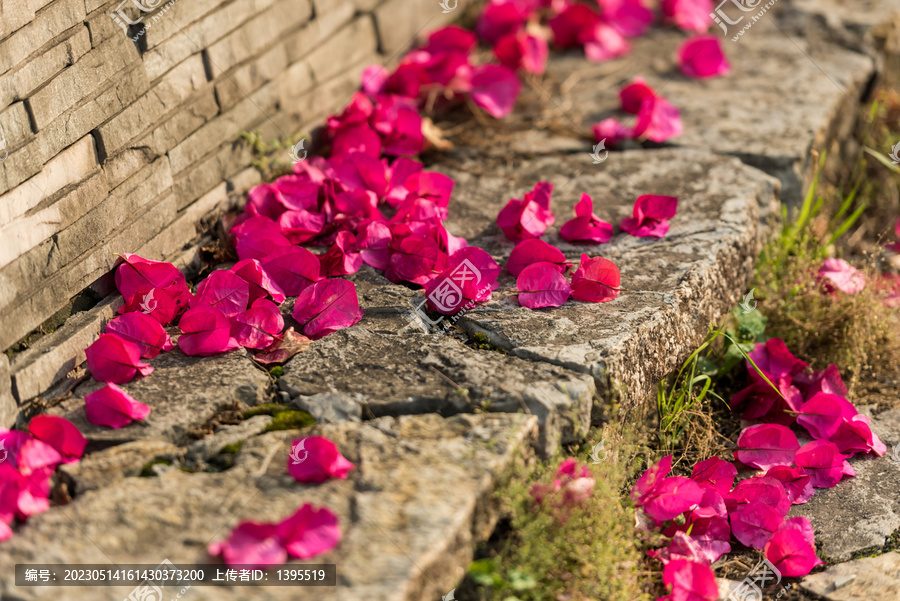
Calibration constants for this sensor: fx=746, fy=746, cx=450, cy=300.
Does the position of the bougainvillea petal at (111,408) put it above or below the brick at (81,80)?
below

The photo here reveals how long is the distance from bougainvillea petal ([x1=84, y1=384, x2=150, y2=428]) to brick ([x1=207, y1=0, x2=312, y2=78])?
1048mm

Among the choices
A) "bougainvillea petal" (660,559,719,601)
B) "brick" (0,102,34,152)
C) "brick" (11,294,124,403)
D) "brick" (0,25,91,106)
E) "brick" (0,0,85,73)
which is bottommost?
"bougainvillea petal" (660,559,719,601)

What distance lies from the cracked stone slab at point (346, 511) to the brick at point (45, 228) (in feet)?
1.90

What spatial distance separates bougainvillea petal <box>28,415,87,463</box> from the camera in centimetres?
155

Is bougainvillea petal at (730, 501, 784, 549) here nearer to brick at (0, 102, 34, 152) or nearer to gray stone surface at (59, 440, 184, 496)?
gray stone surface at (59, 440, 184, 496)

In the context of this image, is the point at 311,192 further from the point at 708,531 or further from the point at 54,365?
the point at 708,531

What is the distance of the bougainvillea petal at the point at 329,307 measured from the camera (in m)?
1.88

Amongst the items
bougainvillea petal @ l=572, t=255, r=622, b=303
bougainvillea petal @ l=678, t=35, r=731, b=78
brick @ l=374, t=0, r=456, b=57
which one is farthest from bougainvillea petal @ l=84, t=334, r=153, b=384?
bougainvillea petal @ l=678, t=35, r=731, b=78

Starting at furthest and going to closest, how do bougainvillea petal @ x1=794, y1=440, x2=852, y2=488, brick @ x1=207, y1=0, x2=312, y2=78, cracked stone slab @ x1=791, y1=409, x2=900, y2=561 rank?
brick @ x1=207, y1=0, x2=312, y2=78 < bougainvillea petal @ x1=794, y1=440, x2=852, y2=488 < cracked stone slab @ x1=791, y1=409, x2=900, y2=561

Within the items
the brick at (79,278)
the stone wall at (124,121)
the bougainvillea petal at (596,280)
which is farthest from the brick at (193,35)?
the bougainvillea petal at (596,280)

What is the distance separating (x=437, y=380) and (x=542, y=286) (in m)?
0.41

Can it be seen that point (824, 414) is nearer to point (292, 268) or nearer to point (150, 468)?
point (292, 268)

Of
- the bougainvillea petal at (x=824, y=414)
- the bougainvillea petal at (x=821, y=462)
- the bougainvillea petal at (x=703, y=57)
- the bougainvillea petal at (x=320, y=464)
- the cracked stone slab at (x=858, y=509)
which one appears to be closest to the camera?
the bougainvillea petal at (x=320, y=464)

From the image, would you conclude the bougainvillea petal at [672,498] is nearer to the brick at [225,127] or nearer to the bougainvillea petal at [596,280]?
the bougainvillea petal at [596,280]
